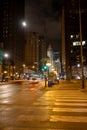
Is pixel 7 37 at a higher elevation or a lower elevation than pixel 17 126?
higher

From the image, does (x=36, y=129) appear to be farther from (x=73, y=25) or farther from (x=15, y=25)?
(x=15, y=25)

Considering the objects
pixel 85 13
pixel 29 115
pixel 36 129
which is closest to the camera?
pixel 36 129

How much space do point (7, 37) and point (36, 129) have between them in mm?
165425

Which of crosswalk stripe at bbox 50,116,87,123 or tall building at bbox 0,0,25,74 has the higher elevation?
tall building at bbox 0,0,25,74

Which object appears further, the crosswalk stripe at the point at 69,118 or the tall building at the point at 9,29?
the tall building at the point at 9,29

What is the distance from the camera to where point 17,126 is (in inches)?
384

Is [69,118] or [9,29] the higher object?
[9,29]

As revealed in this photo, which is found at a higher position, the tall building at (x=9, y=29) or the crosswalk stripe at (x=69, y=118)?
the tall building at (x=9, y=29)

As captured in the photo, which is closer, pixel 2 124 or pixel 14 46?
pixel 2 124

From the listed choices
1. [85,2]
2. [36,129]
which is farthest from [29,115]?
[85,2]

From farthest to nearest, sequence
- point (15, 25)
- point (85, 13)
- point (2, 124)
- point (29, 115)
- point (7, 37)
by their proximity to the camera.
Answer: point (15, 25) < point (7, 37) < point (85, 13) < point (29, 115) < point (2, 124)

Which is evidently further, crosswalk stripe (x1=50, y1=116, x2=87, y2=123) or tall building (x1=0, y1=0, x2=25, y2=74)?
tall building (x1=0, y1=0, x2=25, y2=74)

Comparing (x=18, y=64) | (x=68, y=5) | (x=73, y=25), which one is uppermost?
(x=68, y=5)

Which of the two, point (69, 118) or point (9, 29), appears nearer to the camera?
point (69, 118)
